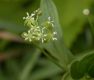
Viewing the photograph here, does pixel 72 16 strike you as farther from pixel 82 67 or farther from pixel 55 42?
pixel 82 67

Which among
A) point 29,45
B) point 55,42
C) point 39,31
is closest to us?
point 39,31

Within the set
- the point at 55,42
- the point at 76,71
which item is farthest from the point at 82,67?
the point at 55,42

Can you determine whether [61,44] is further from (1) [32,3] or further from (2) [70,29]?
(1) [32,3]

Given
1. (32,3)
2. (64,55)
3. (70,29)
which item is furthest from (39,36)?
(32,3)

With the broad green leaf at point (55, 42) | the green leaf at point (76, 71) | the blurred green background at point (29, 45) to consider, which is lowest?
the green leaf at point (76, 71)

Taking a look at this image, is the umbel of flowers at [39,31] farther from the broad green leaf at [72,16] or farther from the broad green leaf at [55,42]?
the broad green leaf at [72,16]

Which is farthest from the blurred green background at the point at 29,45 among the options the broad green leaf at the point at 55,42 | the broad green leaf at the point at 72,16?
the broad green leaf at the point at 55,42
